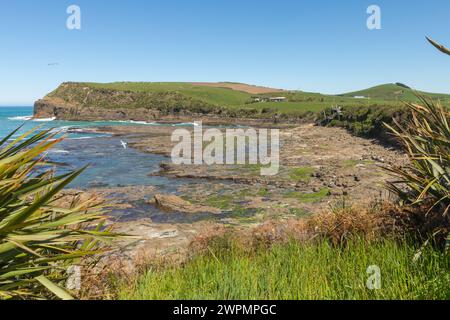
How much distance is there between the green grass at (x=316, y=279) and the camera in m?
4.12

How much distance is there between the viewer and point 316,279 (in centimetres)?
452

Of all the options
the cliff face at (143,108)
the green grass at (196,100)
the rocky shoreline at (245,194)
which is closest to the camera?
the rocky shoreline at (245,194)

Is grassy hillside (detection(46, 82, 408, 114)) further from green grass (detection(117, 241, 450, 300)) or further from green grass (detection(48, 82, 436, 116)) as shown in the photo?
green grass (detection(117, 241, 450, 300))

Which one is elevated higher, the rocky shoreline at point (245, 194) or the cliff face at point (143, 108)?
the cliff face at point (143, 108)

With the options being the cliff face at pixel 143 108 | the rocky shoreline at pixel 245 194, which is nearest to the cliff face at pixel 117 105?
the cliff face at pixel 143 108

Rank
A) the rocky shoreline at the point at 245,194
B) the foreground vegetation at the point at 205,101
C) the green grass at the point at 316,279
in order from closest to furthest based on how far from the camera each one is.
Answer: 1. the green grass at the point at 316,279
2. the rocky shoreline at the point at 245,194
3. the foreground vegetation at the point at 205,101

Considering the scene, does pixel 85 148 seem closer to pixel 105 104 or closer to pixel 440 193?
pixel 440 193

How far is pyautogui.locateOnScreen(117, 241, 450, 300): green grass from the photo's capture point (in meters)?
4.12

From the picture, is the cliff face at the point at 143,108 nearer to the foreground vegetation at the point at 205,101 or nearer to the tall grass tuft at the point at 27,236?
the foreground vegetation at the point at 205,101

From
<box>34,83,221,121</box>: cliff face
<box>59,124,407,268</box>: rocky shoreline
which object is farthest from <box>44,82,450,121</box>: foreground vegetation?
<box>59,124,407,268</box>: rocky shoreline

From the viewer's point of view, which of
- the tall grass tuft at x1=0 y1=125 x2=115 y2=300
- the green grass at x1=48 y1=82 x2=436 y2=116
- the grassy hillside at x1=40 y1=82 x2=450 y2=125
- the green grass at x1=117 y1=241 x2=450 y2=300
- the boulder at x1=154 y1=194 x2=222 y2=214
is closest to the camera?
the tall grass tuft at x1=0 y1=125 x2=115 y2=300

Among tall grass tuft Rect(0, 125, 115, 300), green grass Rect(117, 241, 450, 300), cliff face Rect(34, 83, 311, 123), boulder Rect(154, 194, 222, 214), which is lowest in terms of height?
boulder Rect(154, 194, 222, 214)

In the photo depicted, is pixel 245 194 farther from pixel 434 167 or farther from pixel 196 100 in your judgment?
pixel 196 100
